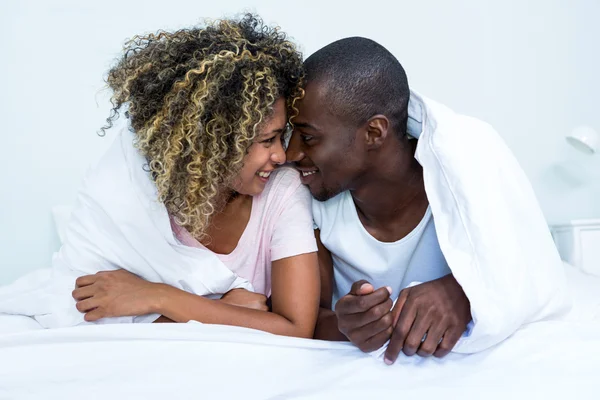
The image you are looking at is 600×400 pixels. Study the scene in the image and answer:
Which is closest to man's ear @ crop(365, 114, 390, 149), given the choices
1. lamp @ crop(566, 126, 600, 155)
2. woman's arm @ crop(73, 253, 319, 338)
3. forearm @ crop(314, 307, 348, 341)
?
woman's arm @ crop(73, 253, 319, 338)

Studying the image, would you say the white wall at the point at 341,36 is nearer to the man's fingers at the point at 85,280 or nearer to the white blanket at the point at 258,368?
→ the man's fingers at the point at 85,280

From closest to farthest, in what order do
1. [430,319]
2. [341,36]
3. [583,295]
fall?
1. [430,319]
2. [583,295]
3. [341,36]

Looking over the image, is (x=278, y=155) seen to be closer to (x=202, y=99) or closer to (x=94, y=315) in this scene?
(x=202, y=99)

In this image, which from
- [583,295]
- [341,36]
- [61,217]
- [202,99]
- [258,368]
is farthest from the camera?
[341,36]

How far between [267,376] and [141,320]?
45cm

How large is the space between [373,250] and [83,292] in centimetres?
66

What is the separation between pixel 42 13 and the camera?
98.7 inches

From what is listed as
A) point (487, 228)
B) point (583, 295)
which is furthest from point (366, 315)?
point (583, 295)

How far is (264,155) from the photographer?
4.69ft

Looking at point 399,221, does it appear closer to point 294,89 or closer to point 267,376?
point 294,89

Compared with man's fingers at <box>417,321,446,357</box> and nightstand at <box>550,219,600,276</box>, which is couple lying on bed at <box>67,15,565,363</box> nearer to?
man's fingers at <box>417,321,446,357</box>

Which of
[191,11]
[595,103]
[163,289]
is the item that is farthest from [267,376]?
[595,103]

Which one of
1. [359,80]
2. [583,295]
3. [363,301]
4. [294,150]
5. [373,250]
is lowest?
[583,295]

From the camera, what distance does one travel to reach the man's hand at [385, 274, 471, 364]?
45.5 inches
